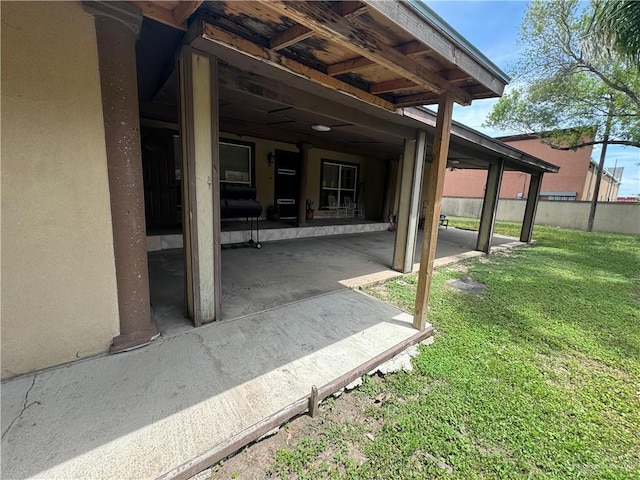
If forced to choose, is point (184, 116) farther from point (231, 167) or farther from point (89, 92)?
point (231, 167)

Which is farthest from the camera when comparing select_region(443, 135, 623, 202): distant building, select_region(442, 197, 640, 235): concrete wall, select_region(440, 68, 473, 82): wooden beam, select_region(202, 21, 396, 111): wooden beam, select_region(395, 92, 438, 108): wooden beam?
select_region(443, 135, 623, 202): distant building

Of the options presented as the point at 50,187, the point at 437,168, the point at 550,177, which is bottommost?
the point at 50,187

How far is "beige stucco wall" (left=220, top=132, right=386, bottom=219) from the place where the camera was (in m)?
7.72

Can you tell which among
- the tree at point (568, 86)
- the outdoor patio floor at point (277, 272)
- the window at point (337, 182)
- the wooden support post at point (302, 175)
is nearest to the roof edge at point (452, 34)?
the outdoor patio floor at point (277, 272)

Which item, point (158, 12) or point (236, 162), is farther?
point (236, 162)

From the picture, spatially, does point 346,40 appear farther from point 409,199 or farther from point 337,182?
point 337,182

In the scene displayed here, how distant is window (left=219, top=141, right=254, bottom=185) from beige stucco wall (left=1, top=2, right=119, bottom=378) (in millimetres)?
5173

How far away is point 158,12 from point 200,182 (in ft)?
4.09

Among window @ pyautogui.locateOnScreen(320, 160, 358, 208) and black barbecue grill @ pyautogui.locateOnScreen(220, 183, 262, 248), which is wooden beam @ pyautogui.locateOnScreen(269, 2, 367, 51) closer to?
black barbecue grill @ pyautogui.locateOnScreen(220, 183, 262, 248)

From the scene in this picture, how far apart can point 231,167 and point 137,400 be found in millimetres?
6251

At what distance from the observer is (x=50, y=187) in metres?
1.85

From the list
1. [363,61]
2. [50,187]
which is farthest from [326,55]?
[50,187]

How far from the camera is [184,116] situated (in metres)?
2.44

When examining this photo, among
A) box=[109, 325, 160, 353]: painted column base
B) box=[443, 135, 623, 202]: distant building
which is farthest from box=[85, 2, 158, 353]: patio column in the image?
box=[443, 135, 623, 202]: distant building
